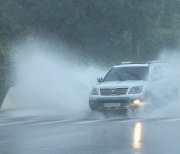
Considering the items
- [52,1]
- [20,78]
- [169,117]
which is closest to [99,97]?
[169,117]

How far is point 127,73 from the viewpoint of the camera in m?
24.8

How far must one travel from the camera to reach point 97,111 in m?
23.6

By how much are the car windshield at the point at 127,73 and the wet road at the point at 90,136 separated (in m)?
2.37

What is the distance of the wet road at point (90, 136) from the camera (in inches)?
565

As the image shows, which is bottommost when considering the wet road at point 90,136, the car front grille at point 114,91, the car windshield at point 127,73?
the wet road at point 90,136

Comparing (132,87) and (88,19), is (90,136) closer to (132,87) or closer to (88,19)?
(132,87)

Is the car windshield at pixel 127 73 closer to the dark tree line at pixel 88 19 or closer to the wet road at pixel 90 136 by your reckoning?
the wet road at pixel 90 136

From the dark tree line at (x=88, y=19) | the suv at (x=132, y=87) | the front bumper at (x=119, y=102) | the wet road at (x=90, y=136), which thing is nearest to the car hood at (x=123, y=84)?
the suv at (x=132, y=87)

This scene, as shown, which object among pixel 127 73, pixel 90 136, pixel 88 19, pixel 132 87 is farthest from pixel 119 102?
pixel 88 19

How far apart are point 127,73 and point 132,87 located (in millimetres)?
1580

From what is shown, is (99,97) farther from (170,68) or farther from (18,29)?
(18,29)

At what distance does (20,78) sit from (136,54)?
19984 millimetres

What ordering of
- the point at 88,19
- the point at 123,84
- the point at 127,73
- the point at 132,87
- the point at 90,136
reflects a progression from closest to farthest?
the point at 90,136
the point at 132,87
the point at 123,84
the point at 127,73
the point at 88,19

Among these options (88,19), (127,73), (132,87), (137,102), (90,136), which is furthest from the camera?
(88,19)
